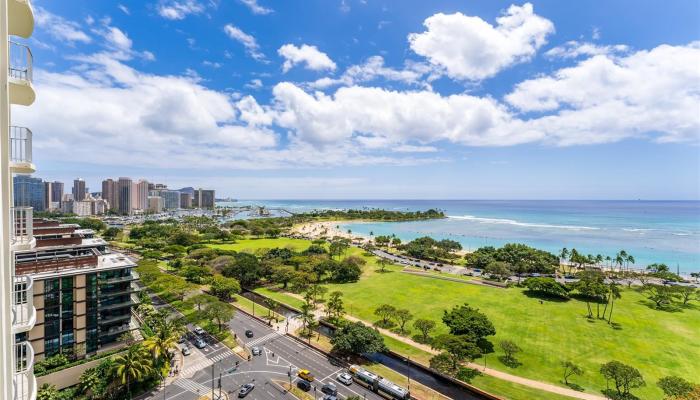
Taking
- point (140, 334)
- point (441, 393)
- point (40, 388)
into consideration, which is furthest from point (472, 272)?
point (40, 388)

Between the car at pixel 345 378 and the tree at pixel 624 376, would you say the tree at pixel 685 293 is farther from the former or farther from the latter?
the car at pixel 345 378

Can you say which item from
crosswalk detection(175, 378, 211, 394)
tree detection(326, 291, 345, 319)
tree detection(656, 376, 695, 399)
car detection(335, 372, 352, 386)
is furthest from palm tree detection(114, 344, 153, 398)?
tree detection(656, 376, 695, 399)

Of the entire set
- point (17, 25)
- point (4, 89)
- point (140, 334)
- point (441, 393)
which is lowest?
point (441, 393)

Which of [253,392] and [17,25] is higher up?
[17,25]

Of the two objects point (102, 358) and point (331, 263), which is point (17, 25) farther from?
point (331, 263)

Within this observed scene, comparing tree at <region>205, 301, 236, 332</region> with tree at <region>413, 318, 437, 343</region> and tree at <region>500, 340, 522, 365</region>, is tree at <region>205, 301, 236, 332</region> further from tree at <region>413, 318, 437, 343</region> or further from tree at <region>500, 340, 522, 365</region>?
tree at <region>500, 340, 522, 365</region>

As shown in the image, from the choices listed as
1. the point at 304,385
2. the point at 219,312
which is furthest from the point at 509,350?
Result: the point at 219,312

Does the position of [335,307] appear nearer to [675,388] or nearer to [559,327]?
[559,327]
